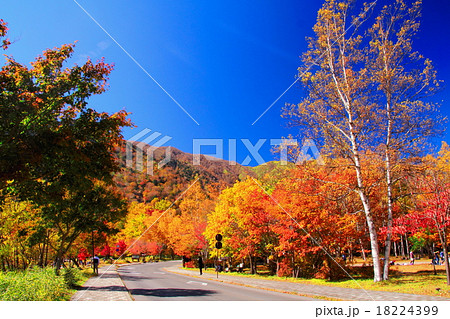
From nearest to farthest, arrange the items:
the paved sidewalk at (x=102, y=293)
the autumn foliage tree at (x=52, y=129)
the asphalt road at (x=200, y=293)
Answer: the autumn foliage tree at (x=52, y=129) → the paved sidewalk at (x=102, y=293) → the asphalt road at (x=200, y=293)

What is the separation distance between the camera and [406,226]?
14.5 m

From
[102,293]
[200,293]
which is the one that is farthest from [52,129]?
[200,293]

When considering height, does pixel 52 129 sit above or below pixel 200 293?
above

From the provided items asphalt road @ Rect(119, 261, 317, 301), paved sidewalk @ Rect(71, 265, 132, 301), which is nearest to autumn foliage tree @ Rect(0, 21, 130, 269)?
paved sidewalk @ Rect(71, 265, 132, 301)

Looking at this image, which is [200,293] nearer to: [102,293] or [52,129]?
[102,293]

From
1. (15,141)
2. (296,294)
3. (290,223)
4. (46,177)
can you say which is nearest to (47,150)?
(15,141)

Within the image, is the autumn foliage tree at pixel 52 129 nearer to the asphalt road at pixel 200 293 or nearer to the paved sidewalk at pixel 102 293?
the paved sidewalk at pixel 102 293

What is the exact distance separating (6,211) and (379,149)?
69.5 feet

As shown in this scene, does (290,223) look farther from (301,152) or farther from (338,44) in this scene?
(338,44)

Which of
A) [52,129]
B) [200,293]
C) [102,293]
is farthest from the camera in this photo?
[200,293]

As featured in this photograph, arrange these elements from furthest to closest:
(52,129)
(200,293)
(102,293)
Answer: (200,293) → (102,293) → (52,129)

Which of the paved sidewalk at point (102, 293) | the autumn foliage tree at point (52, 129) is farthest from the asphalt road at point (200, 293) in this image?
the autumn foliage tree at point (52, 129)

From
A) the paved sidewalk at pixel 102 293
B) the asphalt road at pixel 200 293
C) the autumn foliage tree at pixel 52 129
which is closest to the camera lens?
the autumn foliage tree at pixel 52 129

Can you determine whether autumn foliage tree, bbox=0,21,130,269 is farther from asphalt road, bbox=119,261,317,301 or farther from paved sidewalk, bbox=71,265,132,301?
asphalt road, bbox=119,261,317,301
